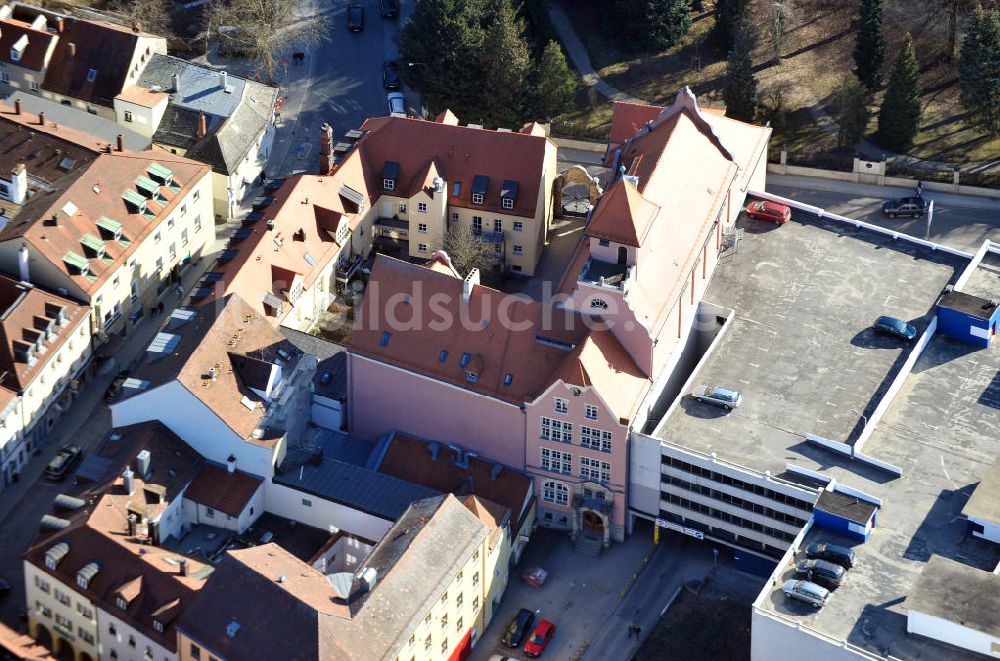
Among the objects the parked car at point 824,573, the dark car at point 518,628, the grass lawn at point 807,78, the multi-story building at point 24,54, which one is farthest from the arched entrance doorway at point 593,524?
the multi-story building at point 24,54

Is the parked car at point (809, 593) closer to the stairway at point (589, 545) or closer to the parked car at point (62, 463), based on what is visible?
the stairway at point (589, 545)

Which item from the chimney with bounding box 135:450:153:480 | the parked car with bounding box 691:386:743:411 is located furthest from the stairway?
the chimney with bounding box 135:450:153:480

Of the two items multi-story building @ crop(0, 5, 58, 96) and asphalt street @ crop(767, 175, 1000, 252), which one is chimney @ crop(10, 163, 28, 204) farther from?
asphalt street @ crop(767, 175, 1000, 252)

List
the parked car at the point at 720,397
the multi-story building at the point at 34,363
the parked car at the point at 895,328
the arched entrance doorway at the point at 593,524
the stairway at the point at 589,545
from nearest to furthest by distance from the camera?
1. the parked car at the point at 720,397
2. the stairway at the point at 589,545
3. the arched entrance doorway at the point at 593,524
4. the multi-story building at the point at 34,363
5. the parked car at the point at 895,328

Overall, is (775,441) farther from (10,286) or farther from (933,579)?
(10,286)

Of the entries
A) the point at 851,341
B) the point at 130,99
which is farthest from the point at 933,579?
the point at 130,99

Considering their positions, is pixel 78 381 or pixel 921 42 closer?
pixel 78 381
